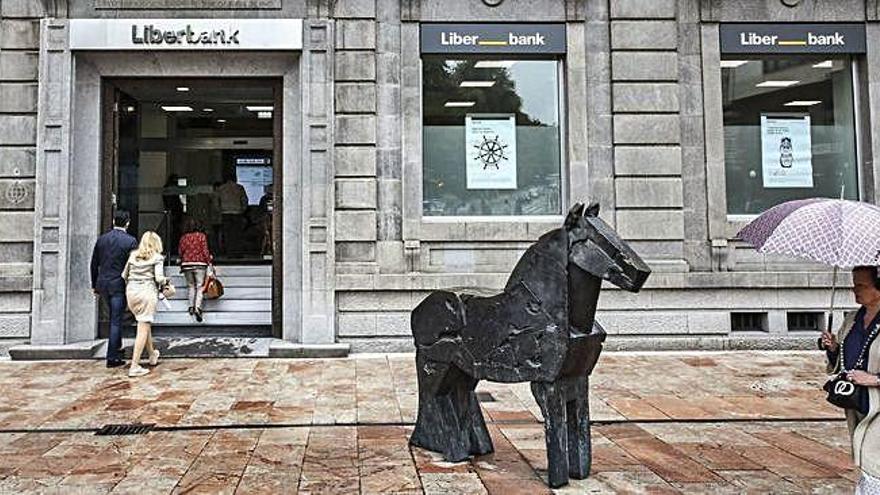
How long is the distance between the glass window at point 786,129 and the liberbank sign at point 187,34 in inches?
320

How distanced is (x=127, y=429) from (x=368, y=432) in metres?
2.46

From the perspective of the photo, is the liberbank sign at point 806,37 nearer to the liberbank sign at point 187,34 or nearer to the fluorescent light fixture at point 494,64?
the fluorescent light fixture at point 494,64

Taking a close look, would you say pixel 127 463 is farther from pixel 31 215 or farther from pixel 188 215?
pixel 188 215

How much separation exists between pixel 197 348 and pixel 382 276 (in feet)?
11.2

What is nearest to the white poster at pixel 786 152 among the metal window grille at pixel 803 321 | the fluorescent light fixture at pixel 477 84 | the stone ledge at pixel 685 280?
the stone ledge at pixel 685 280

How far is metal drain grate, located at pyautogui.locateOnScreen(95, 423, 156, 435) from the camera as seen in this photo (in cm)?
651

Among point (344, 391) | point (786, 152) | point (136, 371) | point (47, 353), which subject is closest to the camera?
point (344, 391)

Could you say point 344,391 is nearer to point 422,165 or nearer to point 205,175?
point 422,165

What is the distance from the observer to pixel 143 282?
969cm

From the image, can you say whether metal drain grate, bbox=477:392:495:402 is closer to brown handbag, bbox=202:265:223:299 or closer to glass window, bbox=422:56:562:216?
glass window, bbox=422:56:562:216

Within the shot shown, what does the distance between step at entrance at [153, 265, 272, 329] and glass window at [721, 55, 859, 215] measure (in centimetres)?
938

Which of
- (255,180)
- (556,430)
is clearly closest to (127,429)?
(556,430)

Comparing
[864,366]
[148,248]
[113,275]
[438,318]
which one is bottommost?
[864,366]

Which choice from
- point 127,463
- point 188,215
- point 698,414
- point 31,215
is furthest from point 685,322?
point 188,215
